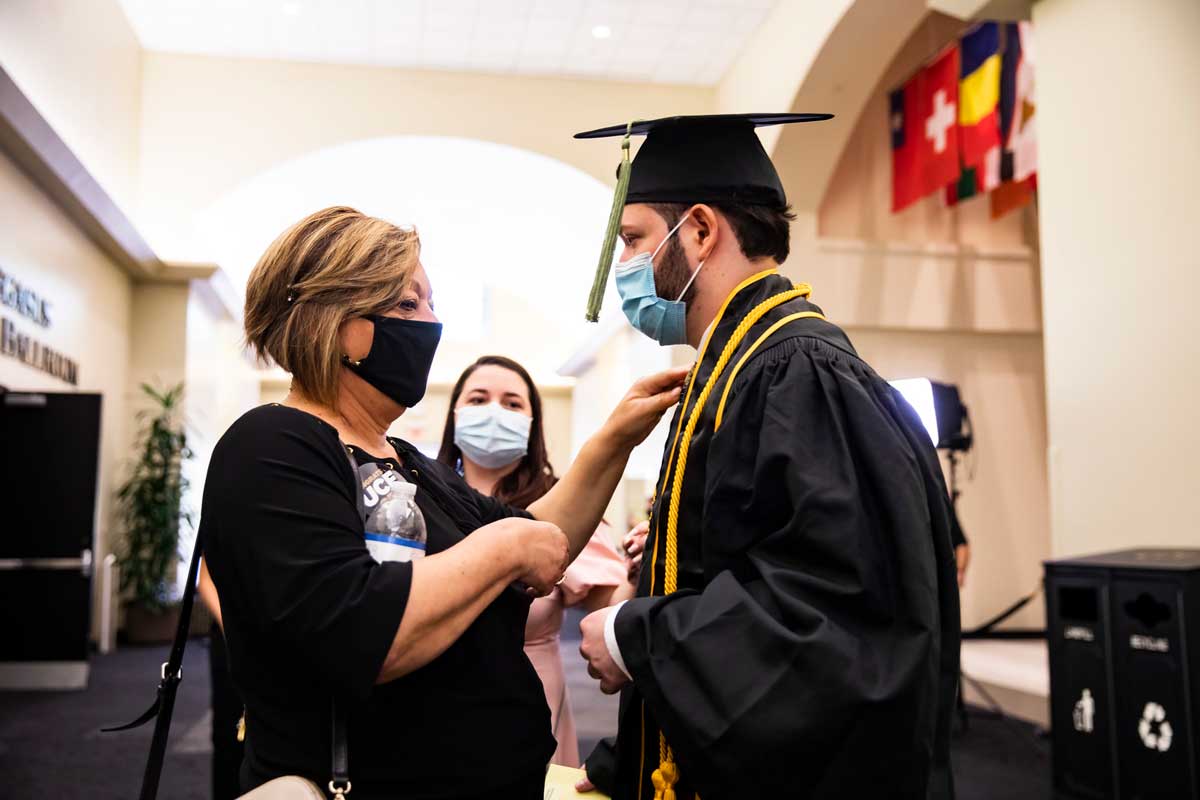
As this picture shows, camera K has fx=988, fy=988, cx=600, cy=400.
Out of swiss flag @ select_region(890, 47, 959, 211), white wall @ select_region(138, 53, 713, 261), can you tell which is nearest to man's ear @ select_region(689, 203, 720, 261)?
swiss flag @ select_region(890, 47, 959, 211)

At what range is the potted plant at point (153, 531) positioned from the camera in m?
8.79

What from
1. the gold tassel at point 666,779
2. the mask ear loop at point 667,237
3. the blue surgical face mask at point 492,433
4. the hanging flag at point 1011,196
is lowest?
the gold tassel at point 666,779

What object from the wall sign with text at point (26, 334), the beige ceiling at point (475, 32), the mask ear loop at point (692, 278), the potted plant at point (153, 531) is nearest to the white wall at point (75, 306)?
the wall sign with text at point (26, 334)

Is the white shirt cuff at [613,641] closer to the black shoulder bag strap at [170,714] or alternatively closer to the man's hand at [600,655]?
the man's hand at [600,655]

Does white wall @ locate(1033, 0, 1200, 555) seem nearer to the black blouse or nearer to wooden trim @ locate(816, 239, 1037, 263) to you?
the black blouse

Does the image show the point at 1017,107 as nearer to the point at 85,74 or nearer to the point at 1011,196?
the point at 1011,196

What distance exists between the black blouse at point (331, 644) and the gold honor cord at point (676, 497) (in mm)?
190

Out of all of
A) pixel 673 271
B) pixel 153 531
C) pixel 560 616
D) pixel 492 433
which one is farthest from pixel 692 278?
pixel 153 531

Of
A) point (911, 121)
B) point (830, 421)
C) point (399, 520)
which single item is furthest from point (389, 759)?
point (911, 121)

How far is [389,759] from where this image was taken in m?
1.23

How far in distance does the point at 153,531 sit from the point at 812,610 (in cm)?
882

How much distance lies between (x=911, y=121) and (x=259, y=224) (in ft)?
24.6

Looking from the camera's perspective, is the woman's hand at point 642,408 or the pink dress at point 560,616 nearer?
the woman's hand at point 642,408

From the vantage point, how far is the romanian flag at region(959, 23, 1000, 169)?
642 centimetres
